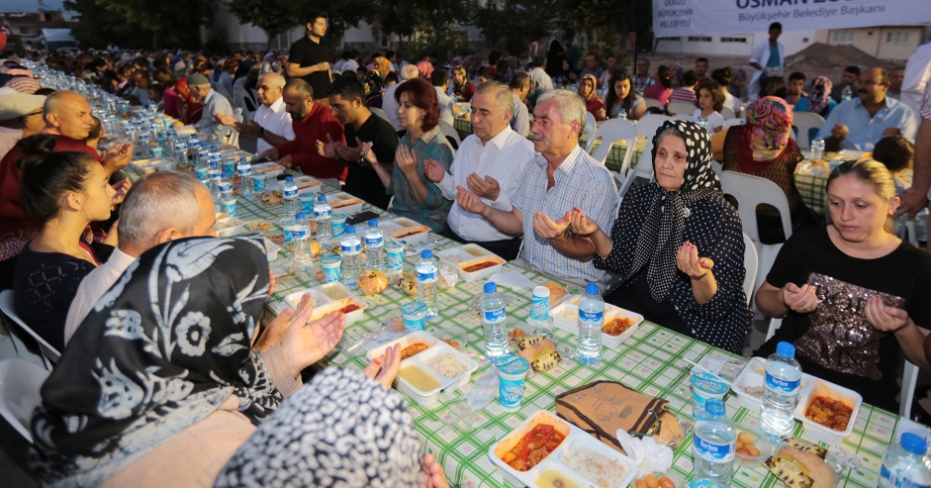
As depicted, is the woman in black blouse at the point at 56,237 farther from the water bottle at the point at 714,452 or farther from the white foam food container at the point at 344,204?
the water bottle at the point at 714,452

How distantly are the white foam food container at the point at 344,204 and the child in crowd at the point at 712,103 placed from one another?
4.50 meters

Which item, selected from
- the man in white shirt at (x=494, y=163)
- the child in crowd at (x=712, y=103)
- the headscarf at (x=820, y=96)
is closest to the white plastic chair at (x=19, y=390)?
the man in white shirt at (x=494, y=163)

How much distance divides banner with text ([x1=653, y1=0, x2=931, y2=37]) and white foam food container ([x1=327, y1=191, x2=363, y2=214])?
330 inches

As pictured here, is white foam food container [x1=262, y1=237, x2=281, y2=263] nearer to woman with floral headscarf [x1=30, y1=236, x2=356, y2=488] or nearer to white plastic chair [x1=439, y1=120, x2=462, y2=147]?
woman with floral headscarf [x1=30, y1=236, x2=356, y2=488]

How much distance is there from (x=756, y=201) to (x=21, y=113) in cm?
599

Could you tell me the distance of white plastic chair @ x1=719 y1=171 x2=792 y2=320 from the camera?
12.2ft

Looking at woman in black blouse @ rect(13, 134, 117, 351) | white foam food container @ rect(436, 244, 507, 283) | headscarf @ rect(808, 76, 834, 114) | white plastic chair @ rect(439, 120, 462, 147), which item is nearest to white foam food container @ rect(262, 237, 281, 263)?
woman in black blouse @ rect(13, 134, 117, 351)

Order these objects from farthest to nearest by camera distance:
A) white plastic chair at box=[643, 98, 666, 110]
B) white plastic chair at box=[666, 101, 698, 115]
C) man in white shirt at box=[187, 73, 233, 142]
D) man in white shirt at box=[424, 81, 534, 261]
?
white plastic chair at box=[643, 98, 666, 110]
white plastic chair at box=[666, 101, 698, 115]
man in white shirt at box=[187, 73, 233, 142]
man in white shirt at box=[424, 81, 534, 261]

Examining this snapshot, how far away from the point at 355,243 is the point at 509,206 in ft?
4.18

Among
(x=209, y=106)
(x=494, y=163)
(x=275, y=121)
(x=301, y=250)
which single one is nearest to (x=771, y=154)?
(x=494, y=163)

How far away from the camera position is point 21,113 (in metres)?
4.42

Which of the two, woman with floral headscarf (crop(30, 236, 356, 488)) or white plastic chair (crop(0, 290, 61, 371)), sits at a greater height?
woman with floral headscarf (crop(30, 236, 356, 488))

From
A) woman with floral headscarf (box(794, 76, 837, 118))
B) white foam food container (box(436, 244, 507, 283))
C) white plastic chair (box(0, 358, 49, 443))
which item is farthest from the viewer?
woman with floral headscarf (box(794, 76, 837, 118))

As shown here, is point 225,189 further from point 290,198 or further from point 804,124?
point 804,124
